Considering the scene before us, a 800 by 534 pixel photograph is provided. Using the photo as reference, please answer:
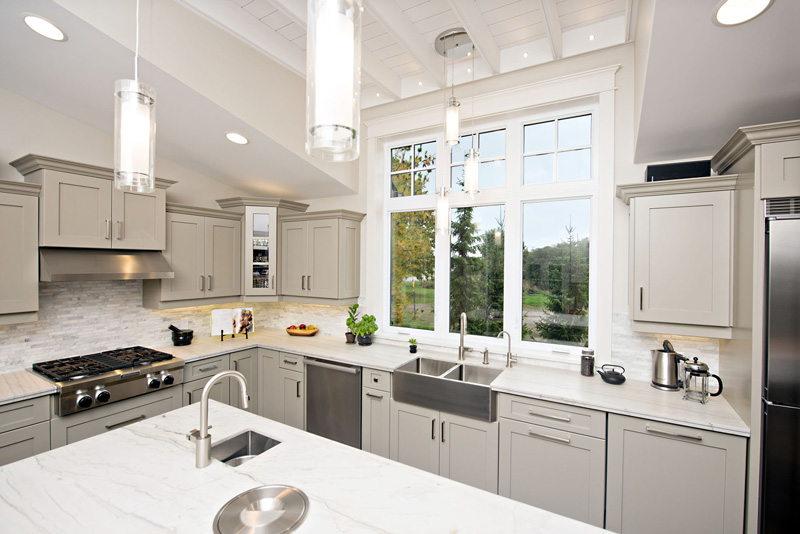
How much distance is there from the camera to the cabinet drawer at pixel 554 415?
2121mm

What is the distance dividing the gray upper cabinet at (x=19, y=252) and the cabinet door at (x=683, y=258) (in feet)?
12.9

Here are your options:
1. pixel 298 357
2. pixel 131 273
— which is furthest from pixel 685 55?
pixel 131 273

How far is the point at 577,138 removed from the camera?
294 centimetres

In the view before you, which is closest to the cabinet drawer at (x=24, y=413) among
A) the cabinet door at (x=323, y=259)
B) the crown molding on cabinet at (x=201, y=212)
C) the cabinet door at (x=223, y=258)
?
the cabinet door at (x=223, y=258)

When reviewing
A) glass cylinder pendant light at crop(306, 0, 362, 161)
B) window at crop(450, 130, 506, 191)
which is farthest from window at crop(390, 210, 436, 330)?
glass cylinder pendant light at crop(306, 0, 362, 161)

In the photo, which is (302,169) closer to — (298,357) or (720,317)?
(298,357)

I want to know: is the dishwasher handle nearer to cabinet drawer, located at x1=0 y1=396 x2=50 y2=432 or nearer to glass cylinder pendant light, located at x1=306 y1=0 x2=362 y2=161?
cabinet drawer, located at x1=0 y1=396 x2=50 y2=432

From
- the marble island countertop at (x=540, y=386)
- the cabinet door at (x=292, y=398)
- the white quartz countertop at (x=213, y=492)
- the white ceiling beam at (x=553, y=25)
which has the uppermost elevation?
the white ceiling beam at (x=553, y=25)

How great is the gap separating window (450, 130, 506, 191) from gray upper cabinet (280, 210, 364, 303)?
110 centimetres

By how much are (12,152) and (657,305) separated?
453 centimetres

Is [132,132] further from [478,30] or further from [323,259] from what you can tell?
[323,259]

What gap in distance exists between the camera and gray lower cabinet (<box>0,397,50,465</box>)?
7.02 ft

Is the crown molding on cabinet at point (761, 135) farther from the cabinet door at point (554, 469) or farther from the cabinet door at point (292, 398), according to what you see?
the cabinet door at point (292, 398)

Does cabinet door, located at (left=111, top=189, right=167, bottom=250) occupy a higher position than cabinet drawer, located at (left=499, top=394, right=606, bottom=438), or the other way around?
cabinet door, located at (left=111, top=189, right=167, bottom=250)
